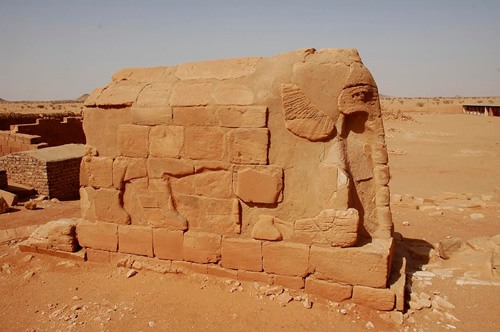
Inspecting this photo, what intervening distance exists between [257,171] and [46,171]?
800cm

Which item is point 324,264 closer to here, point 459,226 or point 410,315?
point 410,315

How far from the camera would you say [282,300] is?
13.9 ft

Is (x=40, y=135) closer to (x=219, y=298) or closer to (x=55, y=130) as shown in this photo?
(x=55, y=130)

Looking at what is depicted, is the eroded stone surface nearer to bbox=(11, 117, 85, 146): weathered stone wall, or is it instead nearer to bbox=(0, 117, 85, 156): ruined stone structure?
bbox=(0, 117, 85, 156): ruined stone structure

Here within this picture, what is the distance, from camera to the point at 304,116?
425 cm

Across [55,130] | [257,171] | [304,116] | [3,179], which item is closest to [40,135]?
[55,130]

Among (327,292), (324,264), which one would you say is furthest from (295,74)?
(327,292)

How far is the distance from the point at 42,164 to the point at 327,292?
8.93 meters

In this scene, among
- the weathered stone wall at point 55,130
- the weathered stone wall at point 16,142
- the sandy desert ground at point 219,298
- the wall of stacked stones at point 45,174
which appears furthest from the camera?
the weathered stone wall at point 55,130

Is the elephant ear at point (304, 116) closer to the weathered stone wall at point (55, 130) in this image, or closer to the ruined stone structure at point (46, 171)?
the ruined stone structure at point (46, 171)

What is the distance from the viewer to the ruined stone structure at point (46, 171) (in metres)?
10.3

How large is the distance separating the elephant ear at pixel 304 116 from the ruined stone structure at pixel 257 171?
11 mm

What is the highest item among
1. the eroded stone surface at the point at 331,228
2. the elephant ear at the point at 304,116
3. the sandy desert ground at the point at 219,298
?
the elephant ear at the point at 304,116

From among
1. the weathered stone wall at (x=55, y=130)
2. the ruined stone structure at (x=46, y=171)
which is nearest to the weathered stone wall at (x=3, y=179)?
the ruined stone structure at (x=46, y=171)
